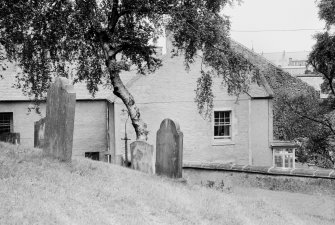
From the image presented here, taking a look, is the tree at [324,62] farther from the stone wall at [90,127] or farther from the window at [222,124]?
the stone wall at [90,127]

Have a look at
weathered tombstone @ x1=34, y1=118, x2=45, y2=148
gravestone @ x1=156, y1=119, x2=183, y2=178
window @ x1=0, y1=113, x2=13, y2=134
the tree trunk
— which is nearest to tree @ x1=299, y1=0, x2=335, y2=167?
the tree trunk

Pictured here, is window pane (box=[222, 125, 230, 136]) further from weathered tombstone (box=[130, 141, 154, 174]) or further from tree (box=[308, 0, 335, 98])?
weathered tombstone (box=[130, 141, 154, 174])

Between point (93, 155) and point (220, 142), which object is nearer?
point (220, 142)

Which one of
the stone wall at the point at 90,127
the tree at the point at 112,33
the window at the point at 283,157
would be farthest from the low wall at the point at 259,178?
the stone wall at the point at 90,127

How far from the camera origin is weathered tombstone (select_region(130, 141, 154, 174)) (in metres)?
11.6

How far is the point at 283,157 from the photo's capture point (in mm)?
27078

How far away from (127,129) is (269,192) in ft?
42.5

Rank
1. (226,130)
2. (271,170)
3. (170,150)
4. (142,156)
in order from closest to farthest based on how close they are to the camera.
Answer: (170,150), (142,156), (271,170), (226,130)

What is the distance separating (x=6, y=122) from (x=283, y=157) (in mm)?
16722

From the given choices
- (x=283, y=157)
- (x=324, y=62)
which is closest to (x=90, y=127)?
(x=283, y=157)

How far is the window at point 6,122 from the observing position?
2780 cm

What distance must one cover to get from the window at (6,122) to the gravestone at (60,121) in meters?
19.1

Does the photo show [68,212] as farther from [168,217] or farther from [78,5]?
[78,5]

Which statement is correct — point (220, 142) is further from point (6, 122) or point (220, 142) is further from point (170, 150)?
point (170, 150)
